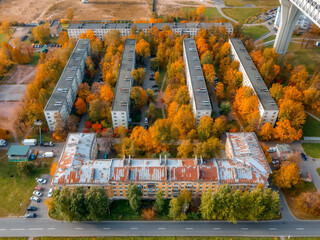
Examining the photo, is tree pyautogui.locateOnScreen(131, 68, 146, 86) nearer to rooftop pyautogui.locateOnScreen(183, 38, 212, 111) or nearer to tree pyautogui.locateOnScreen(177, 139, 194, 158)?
rooftop pyautogui.locateOnScreen(183, 38, 212, 111)

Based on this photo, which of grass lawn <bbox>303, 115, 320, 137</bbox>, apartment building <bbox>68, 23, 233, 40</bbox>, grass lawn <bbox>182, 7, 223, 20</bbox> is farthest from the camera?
grass lawn <bbox>182, 7, 223, 20</bbox>

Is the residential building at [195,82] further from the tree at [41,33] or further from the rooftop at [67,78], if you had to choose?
the tree at [41,33]

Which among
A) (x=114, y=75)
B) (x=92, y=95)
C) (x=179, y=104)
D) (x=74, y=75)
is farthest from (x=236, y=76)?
(x=74, y=75)

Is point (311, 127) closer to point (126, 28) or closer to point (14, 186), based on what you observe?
point (14, 186)

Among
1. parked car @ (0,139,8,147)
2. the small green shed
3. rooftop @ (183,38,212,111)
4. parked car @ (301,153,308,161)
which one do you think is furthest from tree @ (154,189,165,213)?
parked car @ (0,139,8,147)

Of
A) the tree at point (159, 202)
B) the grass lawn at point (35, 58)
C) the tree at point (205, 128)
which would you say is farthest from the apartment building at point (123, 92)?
the grass lawn at point (35, 58)

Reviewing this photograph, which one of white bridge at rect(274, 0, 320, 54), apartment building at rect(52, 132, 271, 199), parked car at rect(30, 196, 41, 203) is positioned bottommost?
parked car at rect(30, 196, 41, 203)

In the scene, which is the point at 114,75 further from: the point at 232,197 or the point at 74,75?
the point at 232,197
